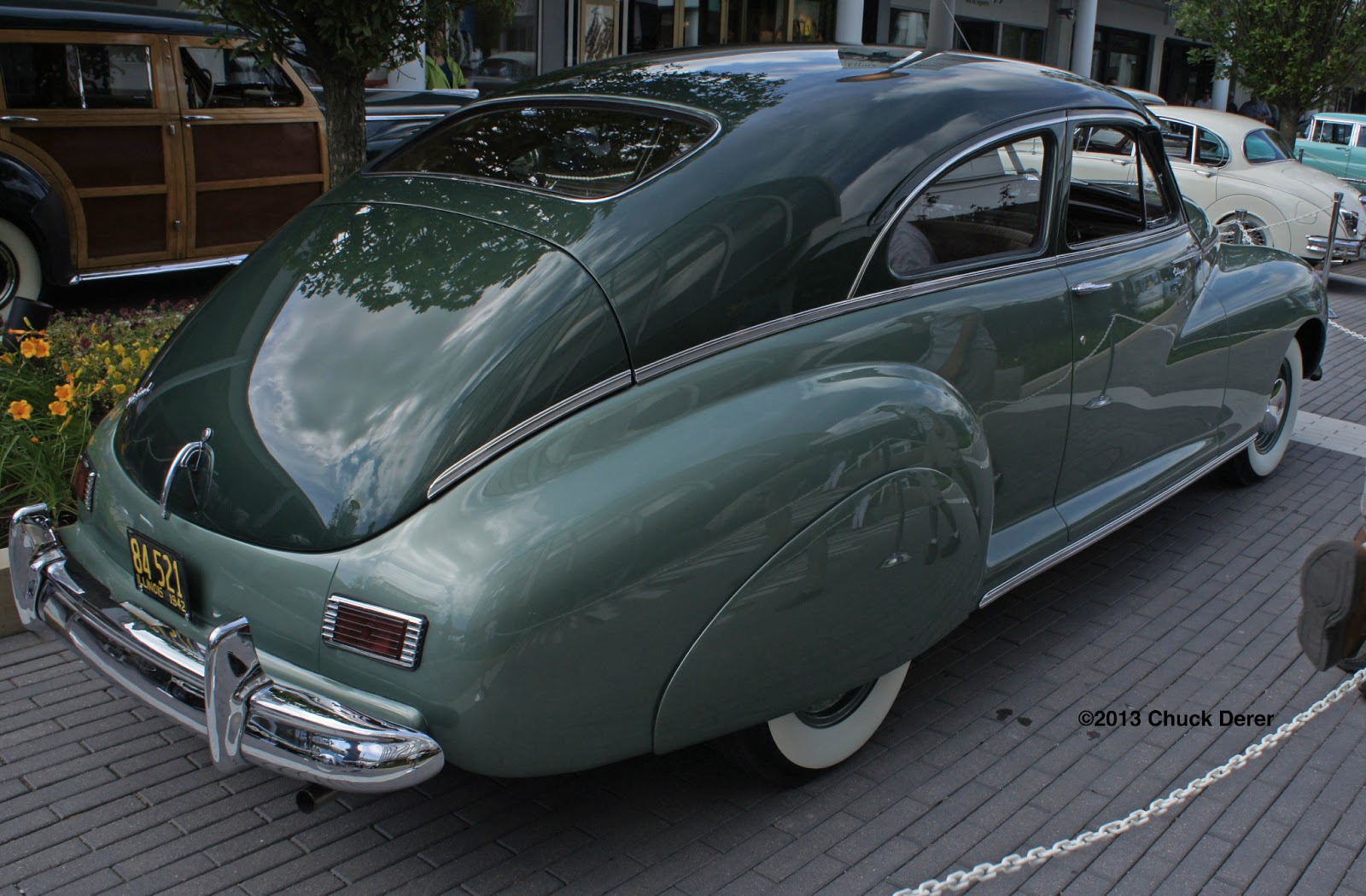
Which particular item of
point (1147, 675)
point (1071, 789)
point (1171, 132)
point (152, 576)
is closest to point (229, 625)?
point (152, 576)

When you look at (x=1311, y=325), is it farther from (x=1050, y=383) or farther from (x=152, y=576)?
(x=152, y=576)

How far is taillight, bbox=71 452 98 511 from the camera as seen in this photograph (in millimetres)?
3014

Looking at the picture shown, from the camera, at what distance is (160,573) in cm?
273

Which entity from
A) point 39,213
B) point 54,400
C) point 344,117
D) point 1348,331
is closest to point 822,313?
point 54,400

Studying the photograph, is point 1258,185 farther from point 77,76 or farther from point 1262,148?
point 77,76

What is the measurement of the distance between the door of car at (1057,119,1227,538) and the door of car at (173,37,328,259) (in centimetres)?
522

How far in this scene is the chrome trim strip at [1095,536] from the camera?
3.41 meters

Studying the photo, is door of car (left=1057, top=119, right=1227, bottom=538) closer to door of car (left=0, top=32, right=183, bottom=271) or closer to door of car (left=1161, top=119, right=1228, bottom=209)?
door of car (left=0, top=32, right=183, bottom=271)

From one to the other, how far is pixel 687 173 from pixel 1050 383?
134 centimetres

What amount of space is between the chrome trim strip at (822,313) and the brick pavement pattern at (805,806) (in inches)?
45.6

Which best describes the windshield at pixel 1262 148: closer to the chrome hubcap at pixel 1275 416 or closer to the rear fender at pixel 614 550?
Answer: the chrome hubcap at pixel 1275 416

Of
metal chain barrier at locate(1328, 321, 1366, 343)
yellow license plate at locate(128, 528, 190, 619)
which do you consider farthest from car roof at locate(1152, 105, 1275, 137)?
yellow license plate at locate(128, 528, 190, 619)

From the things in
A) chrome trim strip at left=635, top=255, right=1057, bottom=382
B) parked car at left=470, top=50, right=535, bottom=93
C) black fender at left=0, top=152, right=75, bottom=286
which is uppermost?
parked car at left=470, top=50, right=535, bottom=93

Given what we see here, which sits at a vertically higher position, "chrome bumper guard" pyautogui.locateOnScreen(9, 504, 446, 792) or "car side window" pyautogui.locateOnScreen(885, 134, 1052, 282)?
"car side window" pyautogui.locateOnScreen(885, 134, 1052, 282)
